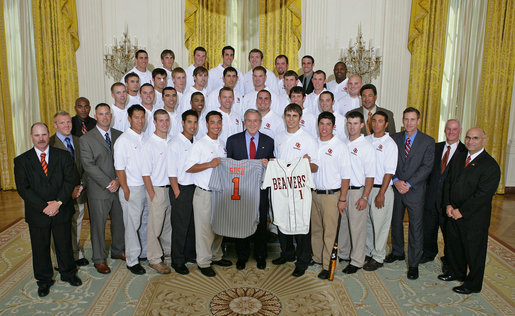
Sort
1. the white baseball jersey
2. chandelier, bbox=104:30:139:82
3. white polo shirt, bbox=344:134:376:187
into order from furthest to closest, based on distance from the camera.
Result: chandelier, bbox=104:30:139:82 → white polo shirt, bbox=344:134:376:187 → the white baseball jersey

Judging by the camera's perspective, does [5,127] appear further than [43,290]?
Yes

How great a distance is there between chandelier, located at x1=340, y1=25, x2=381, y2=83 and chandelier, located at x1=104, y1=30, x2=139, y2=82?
4265mm

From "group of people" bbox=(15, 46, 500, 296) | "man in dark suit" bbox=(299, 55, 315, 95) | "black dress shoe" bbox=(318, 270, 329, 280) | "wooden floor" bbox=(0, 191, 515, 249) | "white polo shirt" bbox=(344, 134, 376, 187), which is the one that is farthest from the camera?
"man in dark suit" bbox=(299, 55, 315, 95)

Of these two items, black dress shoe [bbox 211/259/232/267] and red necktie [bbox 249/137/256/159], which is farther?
black dress shoe [bbox 211/259/232/267]

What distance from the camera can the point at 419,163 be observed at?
14.7 ft

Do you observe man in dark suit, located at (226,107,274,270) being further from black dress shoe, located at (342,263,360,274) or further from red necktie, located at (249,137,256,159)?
black dress shoe, located at (342,263,360,274)

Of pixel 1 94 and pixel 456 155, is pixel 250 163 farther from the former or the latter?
pixel 1 94

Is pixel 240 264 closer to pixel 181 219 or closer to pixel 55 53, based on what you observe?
pixel 181 219

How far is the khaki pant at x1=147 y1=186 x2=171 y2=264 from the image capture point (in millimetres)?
4449

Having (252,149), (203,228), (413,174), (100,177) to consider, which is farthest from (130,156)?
(413,174)

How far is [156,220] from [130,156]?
0.79 meters

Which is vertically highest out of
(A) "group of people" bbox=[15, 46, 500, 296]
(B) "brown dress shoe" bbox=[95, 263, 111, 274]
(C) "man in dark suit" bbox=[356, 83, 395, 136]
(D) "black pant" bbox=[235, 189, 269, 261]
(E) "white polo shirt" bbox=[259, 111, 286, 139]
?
(C) "man in dark suit" bbox=[356, 83, 395, 136]

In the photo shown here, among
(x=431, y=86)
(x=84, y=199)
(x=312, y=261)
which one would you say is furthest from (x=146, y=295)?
(x=431, y=86)

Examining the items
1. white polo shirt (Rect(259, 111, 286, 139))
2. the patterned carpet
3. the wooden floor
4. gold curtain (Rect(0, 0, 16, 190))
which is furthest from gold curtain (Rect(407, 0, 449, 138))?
gold curtain (Rect(0, 0, 16, 190))
